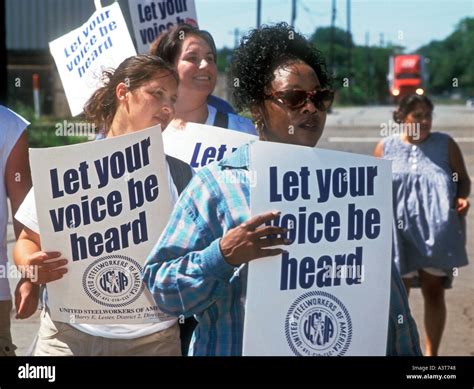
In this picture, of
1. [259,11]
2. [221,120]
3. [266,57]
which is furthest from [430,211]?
[266,57]

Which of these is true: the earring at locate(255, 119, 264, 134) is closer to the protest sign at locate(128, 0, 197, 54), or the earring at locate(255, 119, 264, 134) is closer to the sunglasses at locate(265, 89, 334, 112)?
the sunglasses at locate(265, 89, 334, 112)

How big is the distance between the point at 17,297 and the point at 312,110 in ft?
3.51

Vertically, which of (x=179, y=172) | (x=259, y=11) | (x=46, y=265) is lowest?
(x=46, y=265)

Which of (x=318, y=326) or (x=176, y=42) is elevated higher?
(x=176, y=42)

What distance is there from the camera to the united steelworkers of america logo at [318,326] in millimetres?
3430

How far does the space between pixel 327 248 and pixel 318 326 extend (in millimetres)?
239

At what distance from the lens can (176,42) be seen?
3.79 metres

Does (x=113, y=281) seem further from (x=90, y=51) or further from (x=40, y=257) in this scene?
(x=90, y=51)

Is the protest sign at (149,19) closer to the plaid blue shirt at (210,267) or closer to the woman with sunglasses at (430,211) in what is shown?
the plaid blue shirt at (210,267)

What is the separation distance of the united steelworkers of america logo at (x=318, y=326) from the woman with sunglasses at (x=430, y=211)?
117cm

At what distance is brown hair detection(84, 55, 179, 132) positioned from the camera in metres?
3.64

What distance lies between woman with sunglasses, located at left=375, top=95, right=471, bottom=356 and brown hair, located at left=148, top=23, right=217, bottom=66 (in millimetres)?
1037

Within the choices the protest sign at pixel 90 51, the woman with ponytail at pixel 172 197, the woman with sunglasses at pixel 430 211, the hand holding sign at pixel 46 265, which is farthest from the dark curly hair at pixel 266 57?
the woman with sunglasses at pixel 430 211
